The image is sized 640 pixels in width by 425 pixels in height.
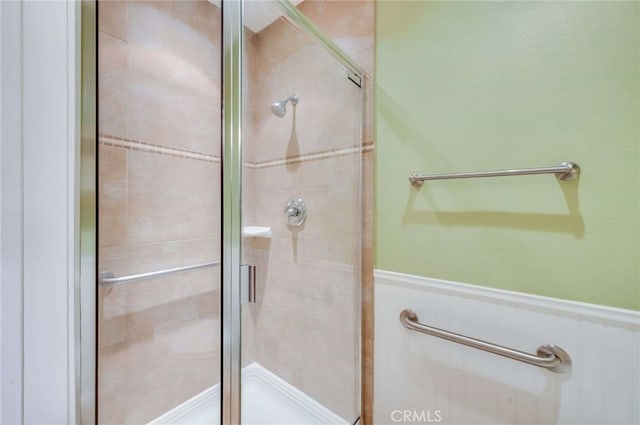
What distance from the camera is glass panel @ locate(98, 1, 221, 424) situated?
0.96 m

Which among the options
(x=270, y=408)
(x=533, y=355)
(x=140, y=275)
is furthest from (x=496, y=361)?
(x=140, y=275)

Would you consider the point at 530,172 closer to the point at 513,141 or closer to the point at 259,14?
the point at 513,141

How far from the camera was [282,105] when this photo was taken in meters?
1.01

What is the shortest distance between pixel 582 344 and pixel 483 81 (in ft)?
2.60

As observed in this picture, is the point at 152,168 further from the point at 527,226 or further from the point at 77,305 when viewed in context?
the point at 527,226

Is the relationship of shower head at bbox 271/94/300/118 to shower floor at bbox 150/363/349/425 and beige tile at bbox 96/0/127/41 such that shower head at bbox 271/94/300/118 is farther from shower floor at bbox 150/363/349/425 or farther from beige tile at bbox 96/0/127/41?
shower floor at bbox 150/363/349/425

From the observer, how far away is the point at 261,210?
91cm

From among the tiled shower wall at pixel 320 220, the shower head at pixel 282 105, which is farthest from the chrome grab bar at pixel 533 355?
the shower head at pixel 282 105

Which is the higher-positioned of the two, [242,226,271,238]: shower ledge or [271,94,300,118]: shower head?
[271,94,300,118]: shower head

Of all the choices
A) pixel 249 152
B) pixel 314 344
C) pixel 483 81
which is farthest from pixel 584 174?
pixel 314 344

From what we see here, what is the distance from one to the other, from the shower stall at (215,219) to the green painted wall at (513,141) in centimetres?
20

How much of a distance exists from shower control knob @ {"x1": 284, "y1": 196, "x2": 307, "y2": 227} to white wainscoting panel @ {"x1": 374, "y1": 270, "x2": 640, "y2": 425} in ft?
1.30

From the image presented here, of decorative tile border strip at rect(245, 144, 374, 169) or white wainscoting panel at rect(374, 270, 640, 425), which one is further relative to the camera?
decorative tile border strip at rect(245, 144, 374, 169)

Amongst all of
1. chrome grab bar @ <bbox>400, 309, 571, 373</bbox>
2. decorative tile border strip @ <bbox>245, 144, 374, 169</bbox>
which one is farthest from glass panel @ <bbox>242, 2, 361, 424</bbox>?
chrome grab bar @ <bbox>400, 309, 571, 373</bbox>
